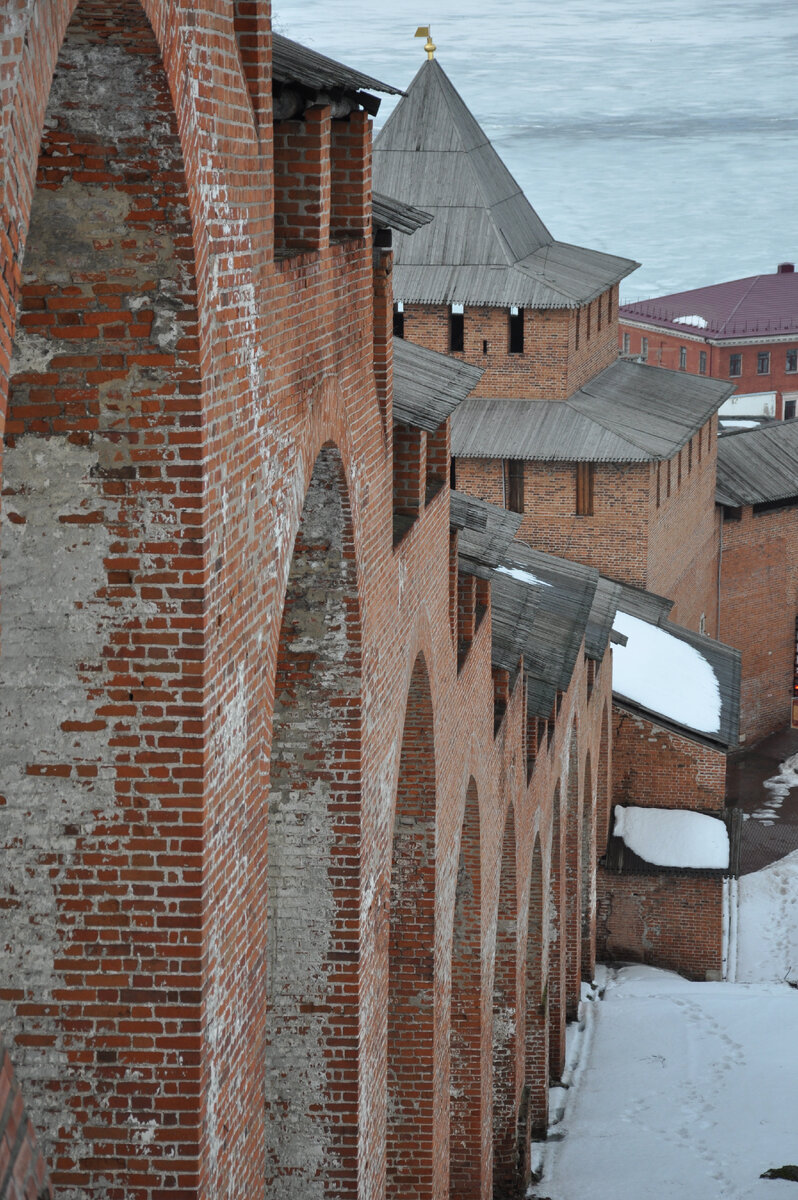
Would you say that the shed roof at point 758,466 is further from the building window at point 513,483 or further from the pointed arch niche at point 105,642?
the pointed arch niche at point 105,642

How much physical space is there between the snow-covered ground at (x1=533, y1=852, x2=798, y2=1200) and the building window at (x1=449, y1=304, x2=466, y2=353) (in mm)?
11400

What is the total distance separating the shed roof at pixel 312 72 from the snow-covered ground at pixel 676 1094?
10881 mm

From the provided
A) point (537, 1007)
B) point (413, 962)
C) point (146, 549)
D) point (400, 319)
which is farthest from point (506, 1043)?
point (400, 319)

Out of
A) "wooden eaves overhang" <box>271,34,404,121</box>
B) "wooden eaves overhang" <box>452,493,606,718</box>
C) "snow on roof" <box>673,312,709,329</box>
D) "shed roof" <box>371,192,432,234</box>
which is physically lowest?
"wooden eaves overhang" <box>452,493,606,718</box>

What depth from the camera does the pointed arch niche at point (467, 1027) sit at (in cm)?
1222

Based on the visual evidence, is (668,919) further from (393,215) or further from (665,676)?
(393,215)

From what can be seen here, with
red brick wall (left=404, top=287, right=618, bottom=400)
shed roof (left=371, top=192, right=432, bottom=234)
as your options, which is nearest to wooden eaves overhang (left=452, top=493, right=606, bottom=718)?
shed roof (left=371, top=192, right=432, bottom=234)

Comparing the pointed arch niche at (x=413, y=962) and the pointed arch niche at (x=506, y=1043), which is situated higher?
the pointed arch niche at (x=413, y=962)

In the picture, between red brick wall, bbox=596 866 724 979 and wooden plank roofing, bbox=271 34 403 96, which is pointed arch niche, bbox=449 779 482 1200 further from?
red brick wall, bbox=596 866 724 979

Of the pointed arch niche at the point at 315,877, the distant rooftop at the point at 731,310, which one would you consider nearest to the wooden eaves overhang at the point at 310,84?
the pointed arch niche at the point at 315,877

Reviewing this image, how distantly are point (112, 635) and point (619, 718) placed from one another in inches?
835

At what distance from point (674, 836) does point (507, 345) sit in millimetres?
9334

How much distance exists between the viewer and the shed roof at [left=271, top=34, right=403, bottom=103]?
19.3 ft

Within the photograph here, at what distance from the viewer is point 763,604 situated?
1390 inches
